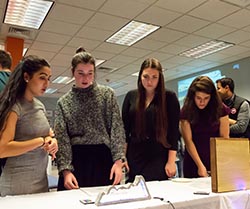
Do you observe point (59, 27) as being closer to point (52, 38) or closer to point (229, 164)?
point (52, 38)

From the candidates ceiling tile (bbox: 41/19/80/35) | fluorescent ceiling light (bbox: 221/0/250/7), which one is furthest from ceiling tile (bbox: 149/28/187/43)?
ceiling tile (bbox: 41/19/80/35)

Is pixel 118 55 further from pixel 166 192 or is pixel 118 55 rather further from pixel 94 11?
pixel 166 192

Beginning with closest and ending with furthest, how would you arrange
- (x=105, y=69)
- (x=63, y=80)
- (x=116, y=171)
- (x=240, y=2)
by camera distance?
(x=116, y=171), (x=240, y=2), (x=105, y=69), (x=63, y=80)

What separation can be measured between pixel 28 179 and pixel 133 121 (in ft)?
2.42

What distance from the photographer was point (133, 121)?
175 centimetres

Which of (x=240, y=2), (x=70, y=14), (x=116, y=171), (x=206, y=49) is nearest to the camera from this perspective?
(x=116, y=171)

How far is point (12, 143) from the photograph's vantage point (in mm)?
1135

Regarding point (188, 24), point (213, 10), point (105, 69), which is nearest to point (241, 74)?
point (188, 24)

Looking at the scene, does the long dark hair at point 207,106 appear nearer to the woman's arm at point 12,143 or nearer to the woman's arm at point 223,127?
the woman's arm at point 223,127

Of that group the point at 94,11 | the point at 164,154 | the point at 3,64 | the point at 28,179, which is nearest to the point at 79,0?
the point at 94,11

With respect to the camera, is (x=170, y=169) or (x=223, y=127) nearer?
(x=170, y=169)

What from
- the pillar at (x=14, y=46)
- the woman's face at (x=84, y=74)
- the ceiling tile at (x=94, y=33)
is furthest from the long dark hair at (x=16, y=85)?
the pillar at (x=14, y=46)

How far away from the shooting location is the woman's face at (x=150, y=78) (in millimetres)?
1679

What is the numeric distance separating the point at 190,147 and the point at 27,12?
2.92 m
